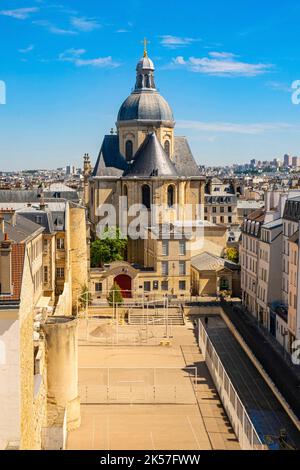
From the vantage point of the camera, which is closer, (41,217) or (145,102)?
(41,217)

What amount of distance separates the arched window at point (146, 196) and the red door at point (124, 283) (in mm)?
10262

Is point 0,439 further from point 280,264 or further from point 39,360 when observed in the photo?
point 280,264

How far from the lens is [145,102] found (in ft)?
196

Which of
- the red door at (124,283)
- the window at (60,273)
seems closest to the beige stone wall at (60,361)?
the window at (60,273)

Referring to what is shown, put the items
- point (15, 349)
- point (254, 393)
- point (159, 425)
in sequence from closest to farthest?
point (15, 349)
point (159, 425)
point (254, 393)

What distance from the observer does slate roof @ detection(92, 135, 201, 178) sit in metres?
58.5

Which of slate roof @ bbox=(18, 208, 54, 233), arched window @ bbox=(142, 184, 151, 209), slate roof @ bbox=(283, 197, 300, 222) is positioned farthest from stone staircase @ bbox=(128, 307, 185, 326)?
arched window @ bbox=(142, 184, 151, 209)

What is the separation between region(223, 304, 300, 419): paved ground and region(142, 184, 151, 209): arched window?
1614cm

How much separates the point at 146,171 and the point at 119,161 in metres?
4.47

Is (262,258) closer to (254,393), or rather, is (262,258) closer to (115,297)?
(115,297)

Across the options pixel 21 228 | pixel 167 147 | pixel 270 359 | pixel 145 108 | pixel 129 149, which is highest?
pixel 145 108

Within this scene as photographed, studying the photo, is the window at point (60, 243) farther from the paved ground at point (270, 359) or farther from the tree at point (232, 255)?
the tree at point (232, 255)

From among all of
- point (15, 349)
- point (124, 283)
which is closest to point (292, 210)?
point (124, 283)

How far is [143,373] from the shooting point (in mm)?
29719
